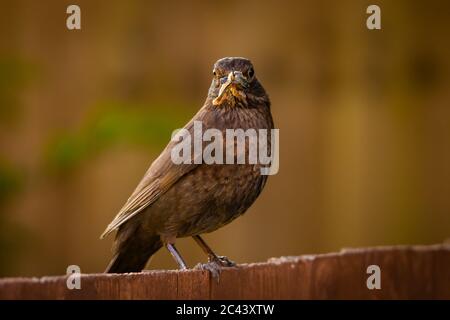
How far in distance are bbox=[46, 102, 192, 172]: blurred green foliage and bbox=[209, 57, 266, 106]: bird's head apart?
0.86 m

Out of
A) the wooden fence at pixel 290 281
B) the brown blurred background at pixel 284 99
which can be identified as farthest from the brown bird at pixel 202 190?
the brown blurred background at pixel 284 99

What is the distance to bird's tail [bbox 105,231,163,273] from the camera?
421cm

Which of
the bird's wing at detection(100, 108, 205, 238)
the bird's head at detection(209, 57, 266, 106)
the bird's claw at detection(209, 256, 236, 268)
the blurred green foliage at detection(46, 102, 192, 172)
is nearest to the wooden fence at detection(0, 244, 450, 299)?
the bird's claw at detection(209, 256, 236, 268)

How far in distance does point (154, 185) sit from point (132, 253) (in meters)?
0.31

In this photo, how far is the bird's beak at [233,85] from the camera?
4.17m

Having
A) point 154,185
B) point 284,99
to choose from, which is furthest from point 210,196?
point 284,99

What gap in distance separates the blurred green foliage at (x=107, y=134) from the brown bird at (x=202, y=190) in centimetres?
76

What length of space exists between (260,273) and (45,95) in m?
2.50

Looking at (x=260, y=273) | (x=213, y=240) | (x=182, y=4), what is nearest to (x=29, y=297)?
(x=260, y=273)

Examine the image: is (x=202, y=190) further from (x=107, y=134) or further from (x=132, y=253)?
(x=107, y=134)

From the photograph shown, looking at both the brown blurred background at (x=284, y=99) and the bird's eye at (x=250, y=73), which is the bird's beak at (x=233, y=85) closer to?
the bird's eye at (x=250, y=73)

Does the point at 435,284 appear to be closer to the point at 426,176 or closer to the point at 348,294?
the point at 348,294

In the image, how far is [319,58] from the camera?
5.72 m

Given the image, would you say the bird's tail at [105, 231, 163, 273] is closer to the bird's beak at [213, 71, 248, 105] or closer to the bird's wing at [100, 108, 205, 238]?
the bird's wing at [100, 108, 205, 238]
